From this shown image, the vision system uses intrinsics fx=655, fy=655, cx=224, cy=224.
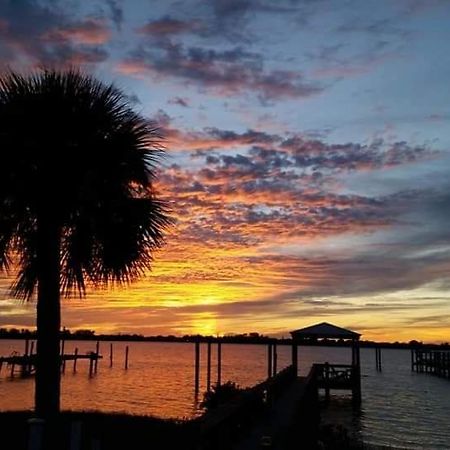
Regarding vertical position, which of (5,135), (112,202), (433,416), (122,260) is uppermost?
(5,135)

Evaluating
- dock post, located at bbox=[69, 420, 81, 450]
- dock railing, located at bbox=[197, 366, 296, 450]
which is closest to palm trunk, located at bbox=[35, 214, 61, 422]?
dock railing, located at bbox=[197, 366, 296, 450]

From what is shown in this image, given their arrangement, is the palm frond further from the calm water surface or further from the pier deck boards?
the pier deck boards

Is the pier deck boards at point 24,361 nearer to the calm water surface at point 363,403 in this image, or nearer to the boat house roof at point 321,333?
the calm water surface at point 363,403

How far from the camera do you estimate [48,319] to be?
12.8 meters

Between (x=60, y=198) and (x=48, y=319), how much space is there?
239 cm

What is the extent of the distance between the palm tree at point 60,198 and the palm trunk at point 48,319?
19mm

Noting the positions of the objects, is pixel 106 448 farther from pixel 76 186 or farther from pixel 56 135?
pixel 56 135

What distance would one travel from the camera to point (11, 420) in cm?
1784

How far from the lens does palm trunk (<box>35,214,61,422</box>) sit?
1255 centimetres

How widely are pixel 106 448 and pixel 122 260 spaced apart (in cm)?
462

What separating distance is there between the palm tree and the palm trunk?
2 centimetres

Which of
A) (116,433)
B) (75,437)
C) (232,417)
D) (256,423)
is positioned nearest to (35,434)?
(75,437)

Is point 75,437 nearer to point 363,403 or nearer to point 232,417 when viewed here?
point 232,417

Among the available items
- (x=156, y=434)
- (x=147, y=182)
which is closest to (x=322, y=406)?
(x=156, y=434)
